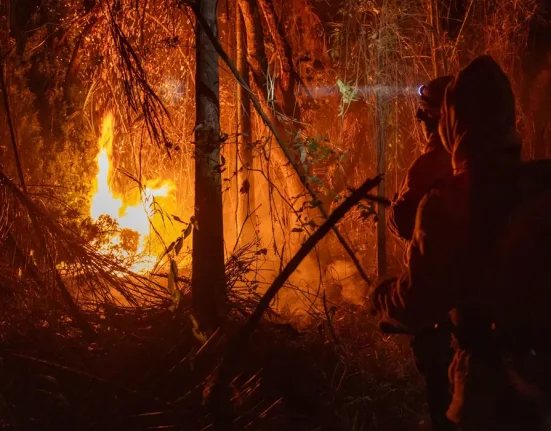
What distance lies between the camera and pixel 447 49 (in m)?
6.83

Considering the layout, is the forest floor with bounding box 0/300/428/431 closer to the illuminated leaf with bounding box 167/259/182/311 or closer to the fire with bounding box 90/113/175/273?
the illuminated leaf with bounding box 167/259/182/311

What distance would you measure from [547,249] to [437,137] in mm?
1054

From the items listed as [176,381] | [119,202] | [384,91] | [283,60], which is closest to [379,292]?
[176,381]

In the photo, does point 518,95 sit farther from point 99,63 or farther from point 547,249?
point 547,249

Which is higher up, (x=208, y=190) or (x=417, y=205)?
(x=208, y=190)

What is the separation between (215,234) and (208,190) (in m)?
0.36

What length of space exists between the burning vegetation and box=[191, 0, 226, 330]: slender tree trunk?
0.01 metres

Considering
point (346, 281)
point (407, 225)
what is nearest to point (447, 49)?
point (346, 281)

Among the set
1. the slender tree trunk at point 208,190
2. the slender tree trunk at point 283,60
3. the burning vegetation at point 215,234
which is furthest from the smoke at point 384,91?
the slender tree trunk at point 208,190

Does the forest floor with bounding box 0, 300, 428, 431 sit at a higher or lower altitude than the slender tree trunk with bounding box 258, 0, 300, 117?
lower

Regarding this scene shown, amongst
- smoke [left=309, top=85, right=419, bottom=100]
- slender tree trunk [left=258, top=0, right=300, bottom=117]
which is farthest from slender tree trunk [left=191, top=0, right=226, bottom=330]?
smoke [left=309, top=85, right=419, bottom=100]

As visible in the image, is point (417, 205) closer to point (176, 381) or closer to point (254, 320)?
point (254, 320)

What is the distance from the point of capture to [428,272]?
2332 mm

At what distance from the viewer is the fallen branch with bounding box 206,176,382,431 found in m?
2.43
